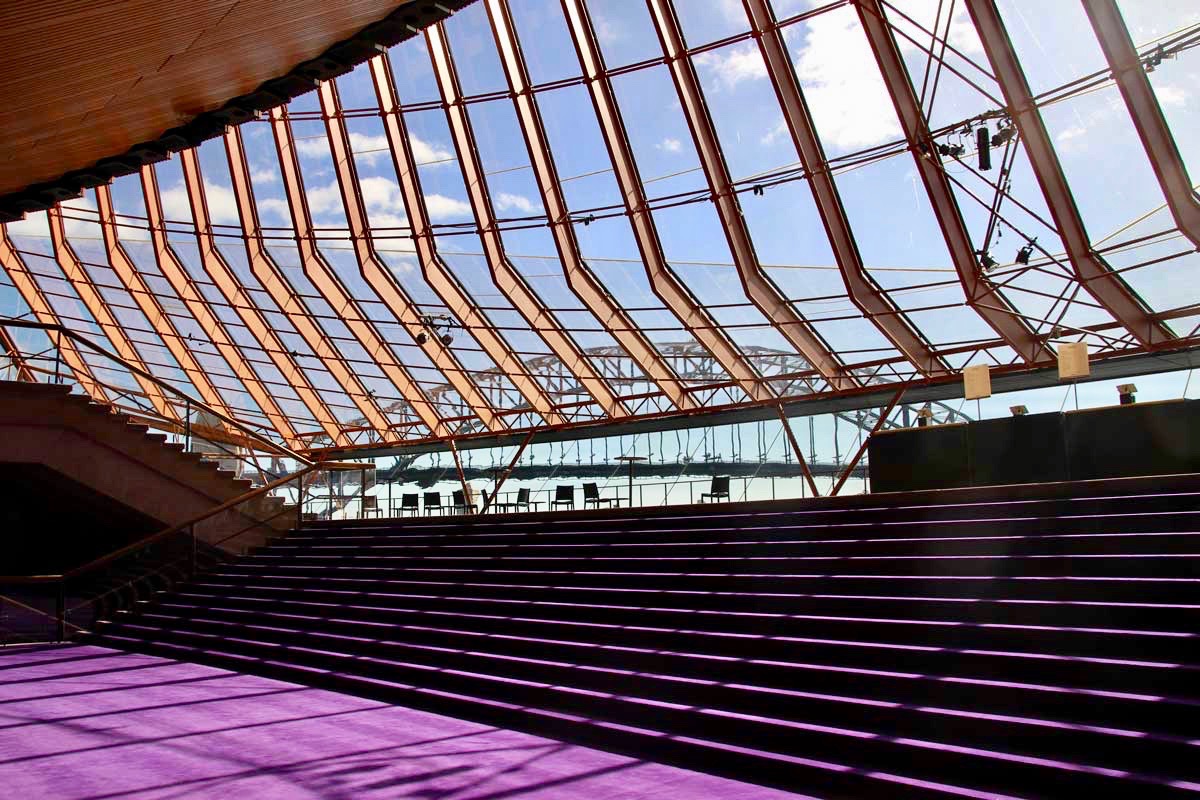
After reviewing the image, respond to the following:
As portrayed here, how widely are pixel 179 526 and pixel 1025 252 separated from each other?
46.2 ft

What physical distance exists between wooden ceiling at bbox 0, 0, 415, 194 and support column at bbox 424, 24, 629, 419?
3670 mm

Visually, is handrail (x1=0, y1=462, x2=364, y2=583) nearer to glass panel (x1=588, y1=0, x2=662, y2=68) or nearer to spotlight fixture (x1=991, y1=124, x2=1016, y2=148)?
glass panel (x1=588, y1=0, x2=662, y2=68)

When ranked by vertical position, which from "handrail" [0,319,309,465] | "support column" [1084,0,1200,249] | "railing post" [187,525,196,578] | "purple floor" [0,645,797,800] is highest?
"support column" [1084,0,1200,249]

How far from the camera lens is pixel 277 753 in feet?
24.0

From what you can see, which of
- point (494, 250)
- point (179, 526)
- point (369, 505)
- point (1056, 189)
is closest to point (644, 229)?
point (494, 250)

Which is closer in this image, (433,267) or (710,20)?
(710,20)

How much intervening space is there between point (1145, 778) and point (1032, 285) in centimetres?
1137

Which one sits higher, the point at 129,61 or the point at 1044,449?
Result: the point at 129,61

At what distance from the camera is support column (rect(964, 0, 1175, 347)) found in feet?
40.6

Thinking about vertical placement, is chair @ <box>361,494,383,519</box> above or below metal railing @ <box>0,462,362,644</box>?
above

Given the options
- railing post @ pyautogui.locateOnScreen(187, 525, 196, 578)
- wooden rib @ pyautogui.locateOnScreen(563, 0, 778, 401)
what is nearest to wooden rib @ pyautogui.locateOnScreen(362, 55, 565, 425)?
wooden rib @ pyautogui.locateOnScreen(563, 0, 778, 401)

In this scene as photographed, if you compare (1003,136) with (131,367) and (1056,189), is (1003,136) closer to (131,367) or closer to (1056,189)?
(1056,189)

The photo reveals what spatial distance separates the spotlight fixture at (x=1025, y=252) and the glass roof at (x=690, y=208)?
0.03 meters

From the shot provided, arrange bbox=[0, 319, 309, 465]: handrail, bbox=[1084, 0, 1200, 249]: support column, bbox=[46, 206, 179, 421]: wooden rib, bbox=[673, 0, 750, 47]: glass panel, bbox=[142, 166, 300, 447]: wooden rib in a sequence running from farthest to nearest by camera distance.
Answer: bbox=[46, 206, 179, 421]: wooden rib, bbox=[142, 166, 300, 447]: wooden rib, bbox=[0, 319, 309, 465]: handrail, bbox=[673, 0, 750, 47]: glass panel, bbox=[1084, 0, 1200, 249]: support column
